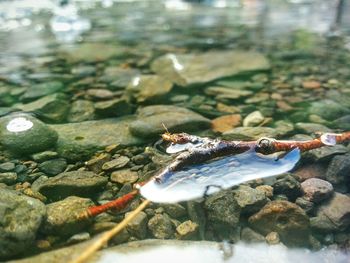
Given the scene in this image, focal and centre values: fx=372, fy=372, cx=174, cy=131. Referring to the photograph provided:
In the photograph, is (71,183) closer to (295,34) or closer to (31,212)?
Answer: (31,212)

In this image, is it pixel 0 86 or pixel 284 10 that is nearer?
pixel 0 86

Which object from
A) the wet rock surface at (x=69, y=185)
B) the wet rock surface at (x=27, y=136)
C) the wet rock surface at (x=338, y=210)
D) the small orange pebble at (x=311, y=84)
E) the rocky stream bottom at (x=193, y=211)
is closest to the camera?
the rocky stream bottom at (x=193, y=211)

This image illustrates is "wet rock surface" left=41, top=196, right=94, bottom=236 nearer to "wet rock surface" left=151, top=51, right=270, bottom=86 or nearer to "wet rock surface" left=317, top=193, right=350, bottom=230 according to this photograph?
"wet rock surface" left=317, top=193, right=350, bottom=230

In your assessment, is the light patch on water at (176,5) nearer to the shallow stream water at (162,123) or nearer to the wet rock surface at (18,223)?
the shallow stream water at (162,123)

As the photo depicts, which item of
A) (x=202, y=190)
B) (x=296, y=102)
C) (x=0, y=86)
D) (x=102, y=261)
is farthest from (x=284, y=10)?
(x=102, y=261)

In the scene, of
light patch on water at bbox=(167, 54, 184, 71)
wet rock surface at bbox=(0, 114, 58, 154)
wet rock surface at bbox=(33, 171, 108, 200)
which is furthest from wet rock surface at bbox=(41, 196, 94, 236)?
light patch on water at bbox=(167, 54, 184, 71)

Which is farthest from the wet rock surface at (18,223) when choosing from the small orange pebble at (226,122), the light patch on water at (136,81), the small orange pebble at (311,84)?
the small orange pebble at (311,84)

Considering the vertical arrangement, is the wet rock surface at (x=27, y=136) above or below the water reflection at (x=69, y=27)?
below
